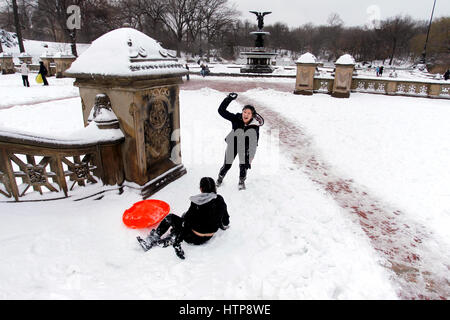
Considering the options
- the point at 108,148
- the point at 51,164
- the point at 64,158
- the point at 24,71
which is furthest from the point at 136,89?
the point at 24,71

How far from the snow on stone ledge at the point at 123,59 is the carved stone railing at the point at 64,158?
1.46 ft

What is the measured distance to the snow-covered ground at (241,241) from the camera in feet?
8.80

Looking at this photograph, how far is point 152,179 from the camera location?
4371mm

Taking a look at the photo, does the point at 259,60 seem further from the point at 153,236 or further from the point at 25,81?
the point at 153,236

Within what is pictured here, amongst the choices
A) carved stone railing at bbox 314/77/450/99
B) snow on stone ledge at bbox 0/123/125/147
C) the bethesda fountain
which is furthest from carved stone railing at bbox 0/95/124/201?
the bethesda fountain

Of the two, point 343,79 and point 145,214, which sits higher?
point 343,79

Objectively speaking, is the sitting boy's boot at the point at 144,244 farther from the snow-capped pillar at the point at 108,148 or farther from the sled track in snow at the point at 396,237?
the sled track in snow at the point at 396,237

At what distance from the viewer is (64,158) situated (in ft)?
11.9

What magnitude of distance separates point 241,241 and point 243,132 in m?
1.86

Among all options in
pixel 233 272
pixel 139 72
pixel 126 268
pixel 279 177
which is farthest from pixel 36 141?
pixel 279 177

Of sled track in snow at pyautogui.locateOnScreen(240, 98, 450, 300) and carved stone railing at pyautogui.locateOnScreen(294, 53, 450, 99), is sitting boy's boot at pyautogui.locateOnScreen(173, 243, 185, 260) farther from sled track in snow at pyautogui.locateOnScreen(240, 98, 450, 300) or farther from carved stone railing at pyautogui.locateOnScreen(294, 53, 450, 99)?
carved stone railing at pyautogui.locateOnScreen(294, 53, 450, 99)

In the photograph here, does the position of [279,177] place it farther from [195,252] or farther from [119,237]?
[119,237]

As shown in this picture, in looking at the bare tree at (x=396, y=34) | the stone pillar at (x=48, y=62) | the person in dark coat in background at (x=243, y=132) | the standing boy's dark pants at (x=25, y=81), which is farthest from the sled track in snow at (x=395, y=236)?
the bare tree at (x=396, y=34)

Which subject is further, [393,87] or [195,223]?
[393,87]
